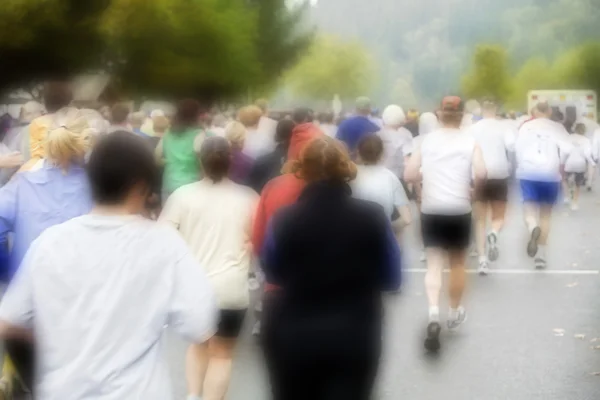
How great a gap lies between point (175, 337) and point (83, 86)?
68.3m

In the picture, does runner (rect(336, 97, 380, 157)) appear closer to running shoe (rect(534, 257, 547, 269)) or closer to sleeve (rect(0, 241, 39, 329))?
running shoe (rect(534, 257, 547, 269))

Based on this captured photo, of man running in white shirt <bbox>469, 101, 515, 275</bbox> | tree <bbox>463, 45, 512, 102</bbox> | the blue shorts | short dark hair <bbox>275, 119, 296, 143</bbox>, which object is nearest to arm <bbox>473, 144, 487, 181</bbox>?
short dark hair <bbox>275, 119, 296, 143</bbox>

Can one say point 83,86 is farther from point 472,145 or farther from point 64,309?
point 64,309

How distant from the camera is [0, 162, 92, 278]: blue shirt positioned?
641cm

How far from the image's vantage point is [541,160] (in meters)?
14.4

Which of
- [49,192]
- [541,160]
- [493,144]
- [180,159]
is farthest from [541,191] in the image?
[49,192]

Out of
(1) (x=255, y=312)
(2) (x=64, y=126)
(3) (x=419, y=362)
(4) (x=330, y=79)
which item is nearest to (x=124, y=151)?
(2) (x=64, y=126)

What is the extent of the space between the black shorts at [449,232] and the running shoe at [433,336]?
0.64 m

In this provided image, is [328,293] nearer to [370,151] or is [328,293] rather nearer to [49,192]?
[49,192]

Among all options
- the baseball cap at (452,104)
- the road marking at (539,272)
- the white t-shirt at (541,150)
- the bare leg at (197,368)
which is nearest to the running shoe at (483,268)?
the road marking at (539,272)

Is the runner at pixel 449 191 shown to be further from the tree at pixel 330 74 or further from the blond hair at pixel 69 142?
the tree at pixel 330 74

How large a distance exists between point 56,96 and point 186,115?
133 inches

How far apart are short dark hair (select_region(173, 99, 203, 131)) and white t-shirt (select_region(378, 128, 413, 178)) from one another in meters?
4.78

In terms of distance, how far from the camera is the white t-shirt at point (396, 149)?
53.6 ft
